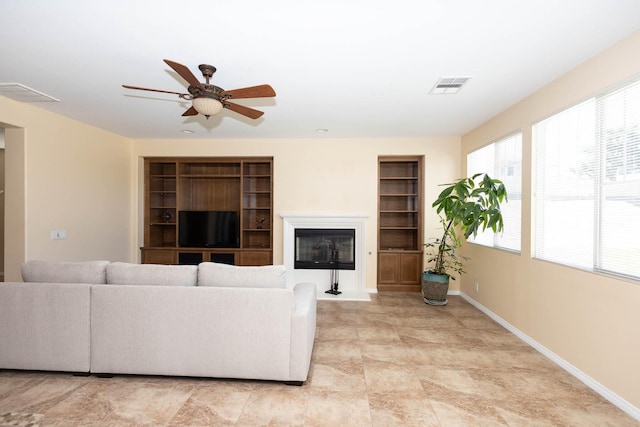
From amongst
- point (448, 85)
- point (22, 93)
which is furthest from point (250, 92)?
point (22, 93)

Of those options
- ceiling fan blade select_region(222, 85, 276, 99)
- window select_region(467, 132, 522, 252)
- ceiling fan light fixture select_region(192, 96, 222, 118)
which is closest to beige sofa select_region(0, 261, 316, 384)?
ceiling fan light fixture select_region(192, 96, 222, 118)

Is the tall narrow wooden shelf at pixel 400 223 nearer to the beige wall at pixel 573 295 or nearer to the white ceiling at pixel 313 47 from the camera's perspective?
the beige wall at pixel 573 295

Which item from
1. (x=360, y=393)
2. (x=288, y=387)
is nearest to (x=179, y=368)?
(x=288, y=387)

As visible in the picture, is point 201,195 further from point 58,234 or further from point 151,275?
point 151,275

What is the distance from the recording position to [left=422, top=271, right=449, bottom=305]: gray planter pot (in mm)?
4570

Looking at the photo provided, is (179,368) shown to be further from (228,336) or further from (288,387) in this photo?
(288,387)

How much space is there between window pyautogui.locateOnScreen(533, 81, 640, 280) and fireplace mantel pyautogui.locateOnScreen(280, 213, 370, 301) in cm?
269

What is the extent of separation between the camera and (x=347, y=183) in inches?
216

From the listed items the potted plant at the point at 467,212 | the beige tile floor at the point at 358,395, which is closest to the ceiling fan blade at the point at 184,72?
the beige tile floor at the point at 358,395

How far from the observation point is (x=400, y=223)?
19.1ft

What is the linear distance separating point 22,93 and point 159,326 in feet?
10.5

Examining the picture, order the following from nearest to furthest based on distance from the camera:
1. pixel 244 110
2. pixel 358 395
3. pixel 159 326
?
pixel 358 395 → pixel 159 326 → pixel 244 110

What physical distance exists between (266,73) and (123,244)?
451 centimetres

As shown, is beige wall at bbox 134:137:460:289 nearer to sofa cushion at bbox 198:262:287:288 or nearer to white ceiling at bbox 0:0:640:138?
white ceiling at bbox 0:0:640:138
